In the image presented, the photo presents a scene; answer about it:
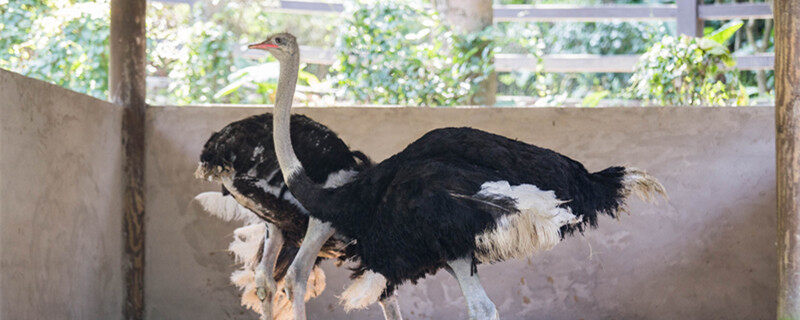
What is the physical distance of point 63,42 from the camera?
779 cm

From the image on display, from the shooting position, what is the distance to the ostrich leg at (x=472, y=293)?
3281mm

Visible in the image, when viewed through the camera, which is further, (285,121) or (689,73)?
(689,73)

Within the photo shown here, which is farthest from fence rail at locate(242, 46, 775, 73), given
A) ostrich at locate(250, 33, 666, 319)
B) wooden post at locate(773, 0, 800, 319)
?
ostrich at locate(250, 33, 666, 319)

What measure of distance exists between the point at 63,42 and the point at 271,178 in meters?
4.49

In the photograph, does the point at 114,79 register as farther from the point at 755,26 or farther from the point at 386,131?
the point at 755,26

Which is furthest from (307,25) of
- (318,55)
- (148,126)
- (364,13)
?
(148,126)

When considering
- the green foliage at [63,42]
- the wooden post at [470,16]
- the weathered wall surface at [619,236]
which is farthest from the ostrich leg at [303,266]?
A: the green foliage at [63,42]

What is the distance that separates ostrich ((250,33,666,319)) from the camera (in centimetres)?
309

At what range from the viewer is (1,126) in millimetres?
A: 3545

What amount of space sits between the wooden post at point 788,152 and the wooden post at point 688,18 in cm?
370

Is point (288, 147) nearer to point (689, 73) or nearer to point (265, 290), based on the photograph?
point (265, 290)

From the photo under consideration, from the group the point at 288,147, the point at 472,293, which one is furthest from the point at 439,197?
the point at 288,147

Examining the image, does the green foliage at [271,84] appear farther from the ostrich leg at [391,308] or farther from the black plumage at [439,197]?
the black plumage at [439,197]

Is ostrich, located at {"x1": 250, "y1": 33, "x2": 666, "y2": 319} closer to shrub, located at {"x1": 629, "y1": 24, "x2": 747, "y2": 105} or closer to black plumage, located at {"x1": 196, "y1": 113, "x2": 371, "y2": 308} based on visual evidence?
black plumage, located at {"x1": 196, "y1": 113, "x2": 371, "y2": 308}
